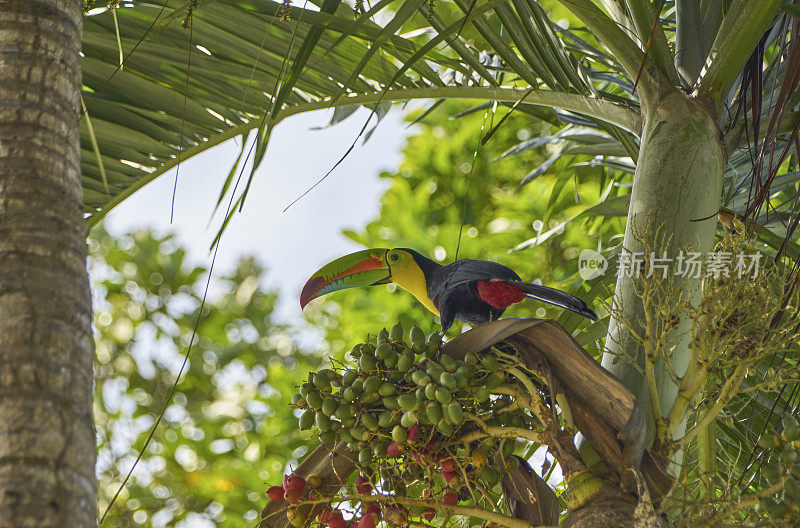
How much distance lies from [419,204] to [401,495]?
255 centimetres

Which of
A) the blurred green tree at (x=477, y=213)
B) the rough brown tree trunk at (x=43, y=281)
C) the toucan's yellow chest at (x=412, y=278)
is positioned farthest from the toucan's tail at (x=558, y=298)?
the rough brown tree trunk at (x=43, y=281)

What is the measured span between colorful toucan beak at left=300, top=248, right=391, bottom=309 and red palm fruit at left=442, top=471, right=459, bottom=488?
574 mm

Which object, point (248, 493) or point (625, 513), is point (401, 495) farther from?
point (248, 493)

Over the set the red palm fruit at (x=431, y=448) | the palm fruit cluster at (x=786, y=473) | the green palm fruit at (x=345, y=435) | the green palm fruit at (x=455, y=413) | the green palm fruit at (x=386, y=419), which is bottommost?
the palm fruit cluster at (x=786, y=473)

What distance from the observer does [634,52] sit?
1218mm

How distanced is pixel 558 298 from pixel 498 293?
20 centimetres

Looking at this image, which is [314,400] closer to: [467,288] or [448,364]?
[448,364]

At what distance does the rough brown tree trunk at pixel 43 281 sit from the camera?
1.92 ft

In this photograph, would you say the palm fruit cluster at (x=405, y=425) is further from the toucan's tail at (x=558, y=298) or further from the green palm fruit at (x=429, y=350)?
the toucan's tail at (x=558, y=298)

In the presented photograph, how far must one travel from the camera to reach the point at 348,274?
1628 millimetres

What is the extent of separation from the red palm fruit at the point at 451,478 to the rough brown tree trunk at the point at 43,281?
506mm

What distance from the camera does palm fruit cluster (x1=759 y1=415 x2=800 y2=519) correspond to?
0.84m

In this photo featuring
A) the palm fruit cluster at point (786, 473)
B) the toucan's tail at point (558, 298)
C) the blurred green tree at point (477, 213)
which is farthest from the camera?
the blurred green tree at point (477, 213)

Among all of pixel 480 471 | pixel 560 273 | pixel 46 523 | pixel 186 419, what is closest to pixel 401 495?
pixel 480 471
